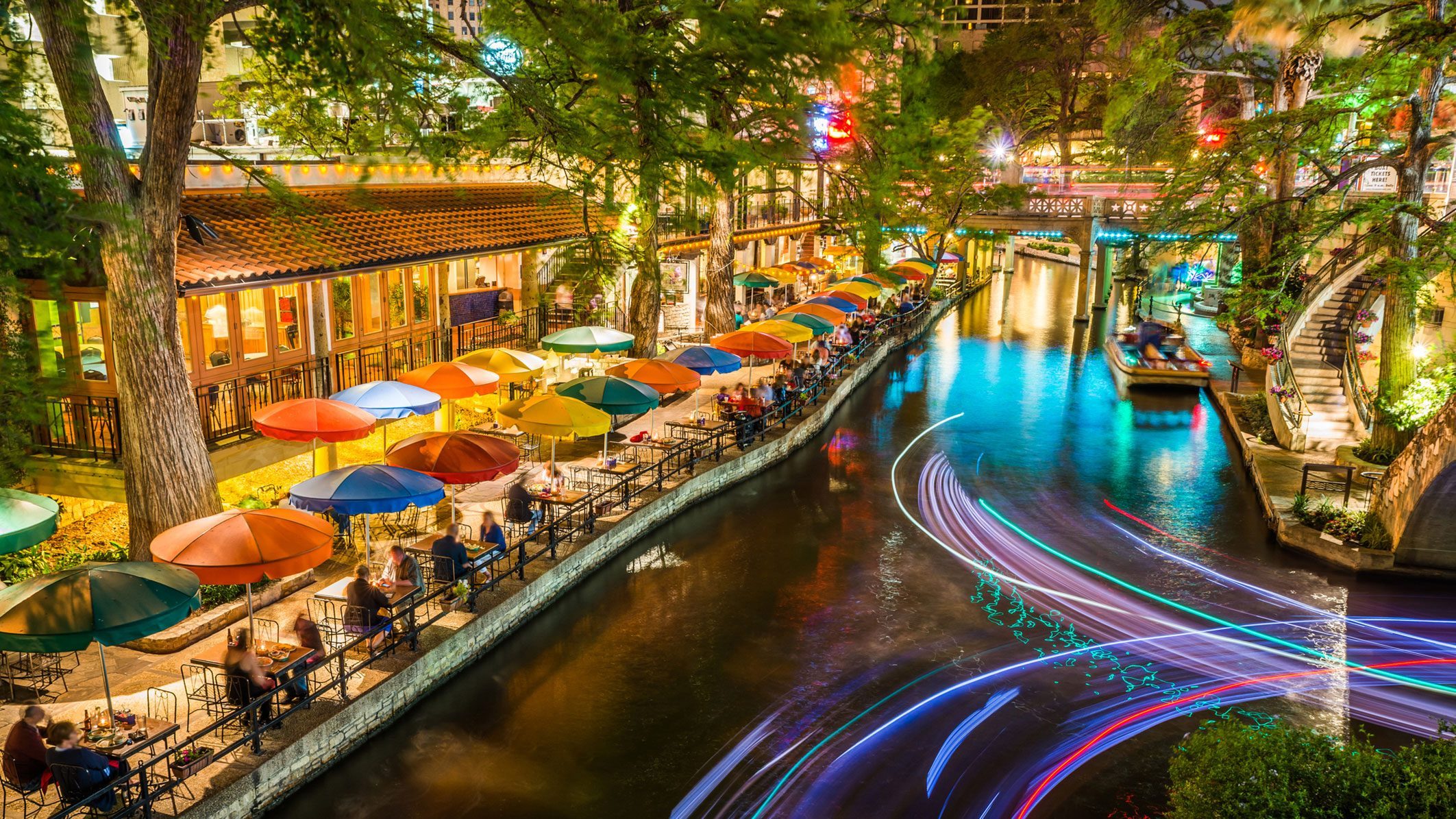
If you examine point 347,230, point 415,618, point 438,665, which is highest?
point 347,230

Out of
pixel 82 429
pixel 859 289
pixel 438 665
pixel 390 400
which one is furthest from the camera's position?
pixel 859 289

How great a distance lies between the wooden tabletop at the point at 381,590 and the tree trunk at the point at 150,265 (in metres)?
2.39

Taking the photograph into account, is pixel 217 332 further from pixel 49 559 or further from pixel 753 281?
pixel 753 281

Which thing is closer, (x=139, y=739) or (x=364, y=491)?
(x=139, y=739)

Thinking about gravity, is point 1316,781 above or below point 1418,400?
below

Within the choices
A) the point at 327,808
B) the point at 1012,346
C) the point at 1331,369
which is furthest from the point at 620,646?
the point at 1012,346

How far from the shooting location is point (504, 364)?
18688 millimetres

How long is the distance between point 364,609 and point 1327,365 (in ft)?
85.5

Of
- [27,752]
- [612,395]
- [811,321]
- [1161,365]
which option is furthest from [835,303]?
[27,752]

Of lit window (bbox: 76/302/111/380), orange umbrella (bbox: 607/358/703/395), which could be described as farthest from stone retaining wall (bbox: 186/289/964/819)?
lit window (bbox: 76/302/111/380)

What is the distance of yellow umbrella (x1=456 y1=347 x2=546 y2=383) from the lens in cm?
1853

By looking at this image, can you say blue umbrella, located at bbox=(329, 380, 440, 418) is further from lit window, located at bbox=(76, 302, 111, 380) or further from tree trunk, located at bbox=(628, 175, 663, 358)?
tree trunk, located at bbox=(628, 175, 663, 358)

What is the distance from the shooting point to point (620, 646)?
1345cm

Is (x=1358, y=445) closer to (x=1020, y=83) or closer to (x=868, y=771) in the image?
(x=868, y=771)
